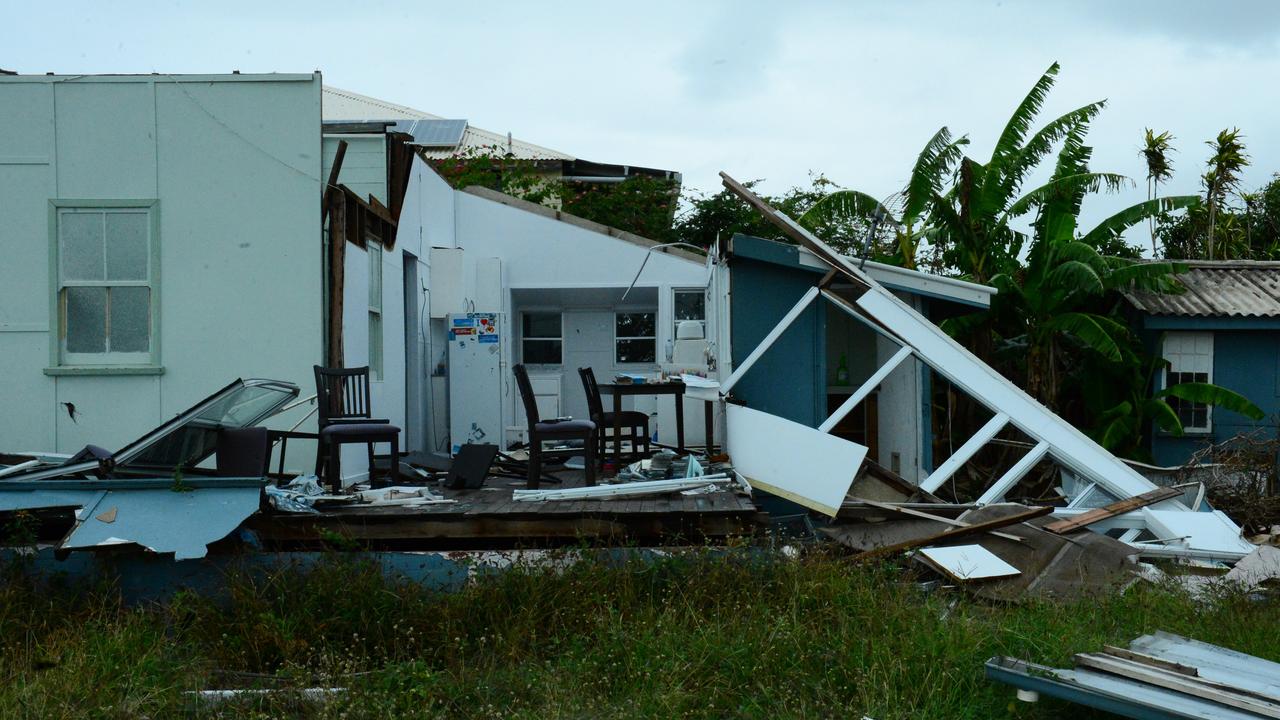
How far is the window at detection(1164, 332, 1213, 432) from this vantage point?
1285 cm

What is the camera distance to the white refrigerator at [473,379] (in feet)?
41.7

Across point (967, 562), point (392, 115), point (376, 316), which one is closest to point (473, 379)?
point (376, 316)

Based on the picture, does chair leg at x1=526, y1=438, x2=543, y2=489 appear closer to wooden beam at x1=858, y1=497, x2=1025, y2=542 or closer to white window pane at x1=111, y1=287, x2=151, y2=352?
wooden beam at x1=858, y1=497, x2=1025, y2=542

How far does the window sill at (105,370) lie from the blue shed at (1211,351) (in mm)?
10734

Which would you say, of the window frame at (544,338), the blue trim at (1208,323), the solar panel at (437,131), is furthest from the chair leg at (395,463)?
the solar panel at (437,131)

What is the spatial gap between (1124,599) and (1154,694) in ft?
5.71

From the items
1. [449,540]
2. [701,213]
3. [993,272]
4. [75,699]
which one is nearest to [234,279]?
[449,540]

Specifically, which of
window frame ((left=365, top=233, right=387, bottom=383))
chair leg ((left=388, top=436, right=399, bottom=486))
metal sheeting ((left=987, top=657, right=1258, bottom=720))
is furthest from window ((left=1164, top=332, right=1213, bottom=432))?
metal sheeting ((left=987, top=657, right=1258, bottom=720))

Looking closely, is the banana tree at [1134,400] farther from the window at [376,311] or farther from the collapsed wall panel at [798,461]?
the window at [376,311]

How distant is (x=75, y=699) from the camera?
177 inches

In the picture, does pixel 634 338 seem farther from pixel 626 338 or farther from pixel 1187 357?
pixel 1187 357

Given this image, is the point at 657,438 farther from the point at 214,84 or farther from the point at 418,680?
the point at 418,680

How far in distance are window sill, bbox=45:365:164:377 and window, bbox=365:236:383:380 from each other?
2.25m

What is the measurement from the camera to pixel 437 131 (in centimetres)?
2531
